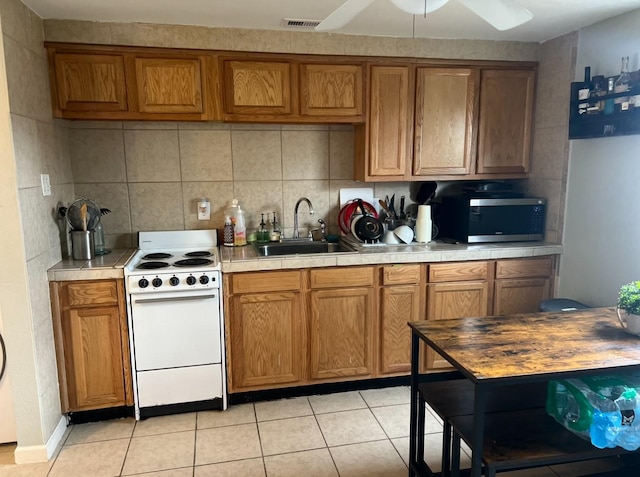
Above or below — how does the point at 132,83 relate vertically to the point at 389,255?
above

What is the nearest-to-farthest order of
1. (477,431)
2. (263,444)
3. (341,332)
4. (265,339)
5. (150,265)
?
(477,431) < (263,444) < (150,265) < (265,339) < (341,332)

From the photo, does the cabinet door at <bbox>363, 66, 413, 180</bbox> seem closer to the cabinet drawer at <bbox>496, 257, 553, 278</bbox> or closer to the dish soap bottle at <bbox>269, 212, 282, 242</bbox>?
the dish soap bottle at <bbox>269, 212, 282, 242</bbox>

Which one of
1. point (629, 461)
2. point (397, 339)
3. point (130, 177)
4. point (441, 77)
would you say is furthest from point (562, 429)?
point (130, 177)

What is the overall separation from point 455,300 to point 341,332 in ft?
2.66

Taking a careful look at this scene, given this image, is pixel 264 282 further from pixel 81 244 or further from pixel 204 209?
pixel 81 244

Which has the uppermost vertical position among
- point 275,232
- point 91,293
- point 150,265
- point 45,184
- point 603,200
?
point 45,184

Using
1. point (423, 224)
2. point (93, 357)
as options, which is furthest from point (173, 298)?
point (423, 224)

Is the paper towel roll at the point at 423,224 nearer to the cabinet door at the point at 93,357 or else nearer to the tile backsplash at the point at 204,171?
the tile backsplash at the point at 204,171

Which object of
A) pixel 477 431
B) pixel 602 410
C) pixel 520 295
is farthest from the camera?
pixel 520 295

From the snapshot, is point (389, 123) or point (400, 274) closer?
point (400, 274)

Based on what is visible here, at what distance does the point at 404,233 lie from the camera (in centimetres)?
330

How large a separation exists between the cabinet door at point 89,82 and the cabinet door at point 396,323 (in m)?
2.06

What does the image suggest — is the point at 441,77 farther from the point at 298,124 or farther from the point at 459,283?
the point at 459,283

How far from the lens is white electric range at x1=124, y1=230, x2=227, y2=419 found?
2.71 metres
